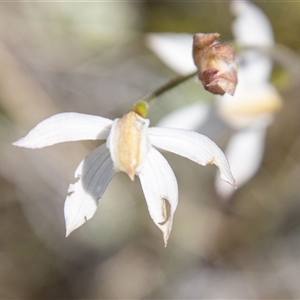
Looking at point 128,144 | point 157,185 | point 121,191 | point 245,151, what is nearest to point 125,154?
point 128,144

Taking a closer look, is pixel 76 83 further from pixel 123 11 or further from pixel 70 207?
pixel 70 207

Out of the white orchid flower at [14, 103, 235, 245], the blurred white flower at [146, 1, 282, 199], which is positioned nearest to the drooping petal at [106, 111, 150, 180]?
the white orchid flower at [14, 103, 235, 245]

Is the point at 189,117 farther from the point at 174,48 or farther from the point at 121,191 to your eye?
the point at 121,191

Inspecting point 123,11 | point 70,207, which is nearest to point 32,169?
point 123,11

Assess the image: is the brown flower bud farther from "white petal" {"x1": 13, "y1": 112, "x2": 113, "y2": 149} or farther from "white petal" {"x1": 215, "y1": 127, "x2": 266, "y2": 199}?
"white petal" {"x1": 215, "y1": 127, "x2": 266, "y2": 199}

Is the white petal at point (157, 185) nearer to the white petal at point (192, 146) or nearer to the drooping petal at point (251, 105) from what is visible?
the white petal at point (192, 146)

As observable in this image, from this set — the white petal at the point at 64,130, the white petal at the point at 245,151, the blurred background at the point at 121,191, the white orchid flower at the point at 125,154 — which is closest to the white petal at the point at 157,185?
the white orchid flower at the point at 125,154
